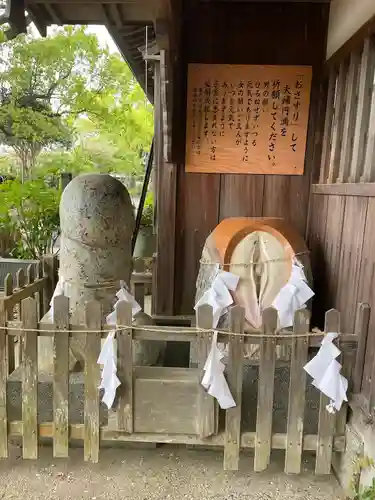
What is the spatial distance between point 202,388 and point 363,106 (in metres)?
2.36

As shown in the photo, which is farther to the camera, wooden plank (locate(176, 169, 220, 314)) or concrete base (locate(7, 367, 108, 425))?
wooden plank (locate(176, 169, 220, 314))

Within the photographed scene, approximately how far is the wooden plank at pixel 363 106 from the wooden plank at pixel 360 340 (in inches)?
40.8

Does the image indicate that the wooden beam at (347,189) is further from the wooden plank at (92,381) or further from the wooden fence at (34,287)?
the wooden fence at (34,287)

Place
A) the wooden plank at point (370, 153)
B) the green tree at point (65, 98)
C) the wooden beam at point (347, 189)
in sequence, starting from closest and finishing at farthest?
the wooden beam at point (347, 189), the wooden plank at point (370, 153), the green tree at point (65, 98)

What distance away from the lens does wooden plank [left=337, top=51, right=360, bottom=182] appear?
364 cm

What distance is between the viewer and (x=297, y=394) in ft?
8.98

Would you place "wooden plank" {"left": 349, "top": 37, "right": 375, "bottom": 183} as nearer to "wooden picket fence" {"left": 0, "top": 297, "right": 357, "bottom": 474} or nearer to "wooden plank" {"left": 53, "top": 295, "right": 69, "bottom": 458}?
"wooden picket fence" {"left": 0, "top": 297, "right": 357, "bottom": 474}

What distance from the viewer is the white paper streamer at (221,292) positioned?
139 inches

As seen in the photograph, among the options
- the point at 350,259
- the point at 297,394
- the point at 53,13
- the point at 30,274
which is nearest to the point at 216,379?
the point at 297,394

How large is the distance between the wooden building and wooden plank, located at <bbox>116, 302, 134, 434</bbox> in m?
1.64

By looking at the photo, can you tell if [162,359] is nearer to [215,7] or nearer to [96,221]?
[96,221]

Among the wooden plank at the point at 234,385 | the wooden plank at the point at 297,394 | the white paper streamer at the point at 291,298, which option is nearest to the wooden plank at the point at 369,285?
the wooden plank at the point at 297,394

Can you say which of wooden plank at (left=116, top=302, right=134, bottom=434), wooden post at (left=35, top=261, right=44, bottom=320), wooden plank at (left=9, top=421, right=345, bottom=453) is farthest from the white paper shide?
wooden post at (left=35, top=261, right=44, bottom=320)

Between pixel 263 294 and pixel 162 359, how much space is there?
1.02 metres
